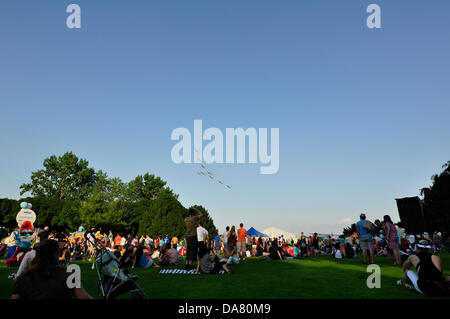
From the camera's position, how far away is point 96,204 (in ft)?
184

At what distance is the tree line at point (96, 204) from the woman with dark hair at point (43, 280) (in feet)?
157

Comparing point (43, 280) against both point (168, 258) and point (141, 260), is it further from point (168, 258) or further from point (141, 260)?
point (168, 258)

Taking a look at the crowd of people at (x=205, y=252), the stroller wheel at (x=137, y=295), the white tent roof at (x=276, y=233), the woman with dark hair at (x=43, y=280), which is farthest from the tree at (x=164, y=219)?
the woman with dark hair at (x=43, y=280)

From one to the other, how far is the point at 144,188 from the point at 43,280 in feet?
299

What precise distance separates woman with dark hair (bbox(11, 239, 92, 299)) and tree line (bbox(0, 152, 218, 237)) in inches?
1880

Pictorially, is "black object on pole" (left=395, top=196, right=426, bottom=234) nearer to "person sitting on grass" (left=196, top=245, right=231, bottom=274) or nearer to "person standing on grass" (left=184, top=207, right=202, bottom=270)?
"person sitting on grass" (left=196, top=245, right=231, bottom=274)

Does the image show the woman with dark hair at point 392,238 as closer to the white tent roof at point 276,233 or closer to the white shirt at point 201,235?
the white shirt at point 201,235

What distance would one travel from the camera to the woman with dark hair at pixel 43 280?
341 centimetres

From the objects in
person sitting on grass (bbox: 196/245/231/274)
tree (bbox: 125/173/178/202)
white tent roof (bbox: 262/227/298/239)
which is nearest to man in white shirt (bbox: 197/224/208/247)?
person sitting on grass (bbox: 196/245/231/274)

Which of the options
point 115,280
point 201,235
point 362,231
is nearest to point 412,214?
point 362,231

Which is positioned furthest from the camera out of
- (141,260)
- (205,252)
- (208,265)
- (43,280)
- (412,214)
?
(412,214)
